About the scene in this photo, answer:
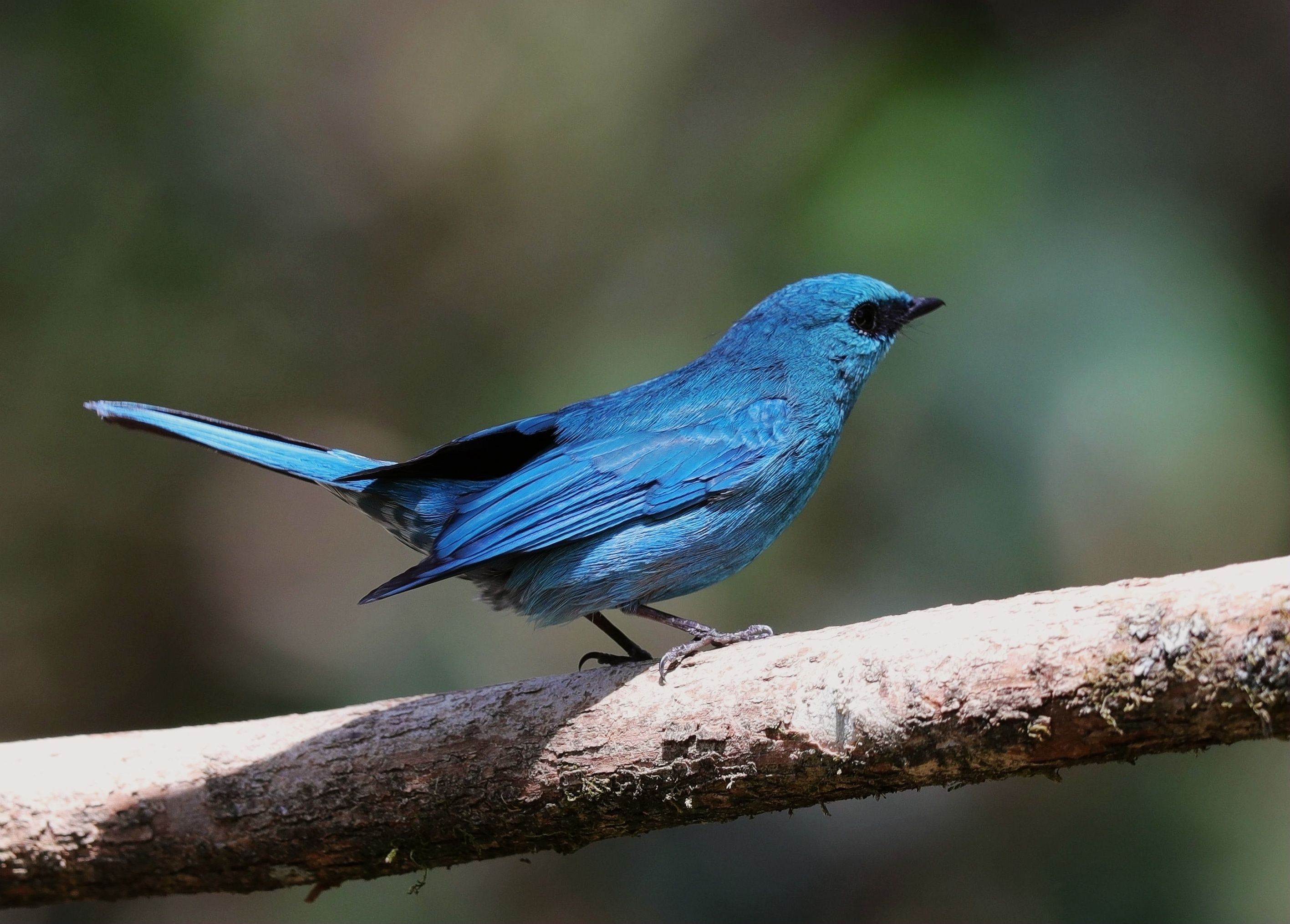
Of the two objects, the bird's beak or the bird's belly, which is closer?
the bird's belly

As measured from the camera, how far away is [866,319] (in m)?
4.08

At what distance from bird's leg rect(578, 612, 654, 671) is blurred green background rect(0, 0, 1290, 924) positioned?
167 centimetres

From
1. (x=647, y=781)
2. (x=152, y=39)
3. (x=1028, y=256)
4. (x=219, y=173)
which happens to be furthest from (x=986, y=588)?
(x=152, y=39)

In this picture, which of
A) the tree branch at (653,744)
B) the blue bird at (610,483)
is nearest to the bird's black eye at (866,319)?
the blue bird at (610,483)

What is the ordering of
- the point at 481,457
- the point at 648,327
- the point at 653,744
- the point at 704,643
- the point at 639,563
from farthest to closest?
the point at 648,327, the point at 481,457, the point at 639,563, the point at 704,643, the point at 653,744

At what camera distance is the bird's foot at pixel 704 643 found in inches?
120

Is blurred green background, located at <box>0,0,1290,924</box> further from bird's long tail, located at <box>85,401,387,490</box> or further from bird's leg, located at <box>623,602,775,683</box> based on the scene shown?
bird's long tail, located at <box>85,401,387,490</box>

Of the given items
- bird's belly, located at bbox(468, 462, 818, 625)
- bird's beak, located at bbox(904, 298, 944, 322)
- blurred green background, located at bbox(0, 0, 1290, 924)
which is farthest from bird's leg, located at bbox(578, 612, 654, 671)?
blurred green background, located at bbox(0, 0, 1290, 924)

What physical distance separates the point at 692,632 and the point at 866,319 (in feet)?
4.40

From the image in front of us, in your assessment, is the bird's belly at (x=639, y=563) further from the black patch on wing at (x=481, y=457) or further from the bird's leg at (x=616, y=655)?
the black patch on wing at (x=481, y=457)

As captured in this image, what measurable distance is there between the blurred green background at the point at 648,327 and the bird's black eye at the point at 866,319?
1132 mm

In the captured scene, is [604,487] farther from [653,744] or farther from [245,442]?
[245,442]

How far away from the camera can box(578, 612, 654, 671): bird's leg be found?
352 cm

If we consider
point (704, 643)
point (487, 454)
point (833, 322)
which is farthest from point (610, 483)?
point (833, 322)
